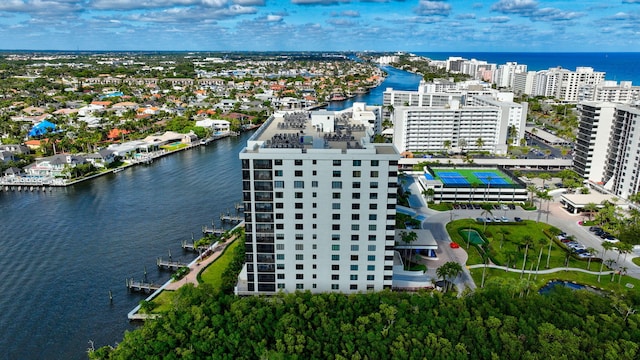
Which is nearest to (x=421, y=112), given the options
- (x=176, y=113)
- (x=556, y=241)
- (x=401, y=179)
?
(x=401, y=179)

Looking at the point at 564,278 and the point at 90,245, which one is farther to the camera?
the point at 90,245

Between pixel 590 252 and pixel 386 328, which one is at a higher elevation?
pixel 386 328

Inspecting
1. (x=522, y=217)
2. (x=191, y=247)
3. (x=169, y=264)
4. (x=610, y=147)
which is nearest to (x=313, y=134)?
(x=169, y=264)

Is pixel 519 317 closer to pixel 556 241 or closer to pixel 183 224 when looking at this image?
pixel 556 241

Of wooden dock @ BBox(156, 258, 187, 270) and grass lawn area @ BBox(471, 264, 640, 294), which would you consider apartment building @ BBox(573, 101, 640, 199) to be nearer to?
grass lawn area @ BBox(471, 264, 640, 294)

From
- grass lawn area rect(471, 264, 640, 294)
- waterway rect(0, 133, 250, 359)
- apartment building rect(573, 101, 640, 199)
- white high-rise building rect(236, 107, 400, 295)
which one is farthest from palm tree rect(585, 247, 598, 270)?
waterway rect(0, 133, 250, 359)

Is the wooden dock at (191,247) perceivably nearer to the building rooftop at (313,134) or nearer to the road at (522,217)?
the building rooftop at (313,134)

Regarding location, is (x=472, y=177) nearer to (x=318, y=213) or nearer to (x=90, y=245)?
(x=318, y=213)
